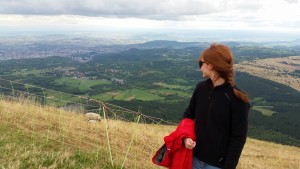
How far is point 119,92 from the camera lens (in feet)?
318

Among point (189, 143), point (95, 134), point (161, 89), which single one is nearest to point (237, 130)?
point (189, 143)

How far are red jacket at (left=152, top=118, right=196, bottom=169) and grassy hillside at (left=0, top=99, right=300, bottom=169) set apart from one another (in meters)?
1.66

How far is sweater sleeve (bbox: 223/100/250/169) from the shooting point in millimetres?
3262

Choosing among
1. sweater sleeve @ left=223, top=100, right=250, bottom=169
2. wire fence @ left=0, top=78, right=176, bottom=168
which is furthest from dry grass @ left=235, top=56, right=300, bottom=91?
sweater sleeve @ left=223, top=100, right=250, bottom=169

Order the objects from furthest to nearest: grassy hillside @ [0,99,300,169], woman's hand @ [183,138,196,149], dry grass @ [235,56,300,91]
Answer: dry grass @ [235,56,300,91]
grassy hillside @ [0,99,300,169]
woman's hand @ [183,138,196,149]

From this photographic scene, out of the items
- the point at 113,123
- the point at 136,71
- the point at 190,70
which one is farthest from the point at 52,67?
the point at 113,123

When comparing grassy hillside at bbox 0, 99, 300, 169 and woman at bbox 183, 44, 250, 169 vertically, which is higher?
woman at bbox 183, 44, 250, 169

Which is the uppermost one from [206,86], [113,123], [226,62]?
[226,62]

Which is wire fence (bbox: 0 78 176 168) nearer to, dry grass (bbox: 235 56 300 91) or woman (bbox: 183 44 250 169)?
woman (bbox: 183 44 250 169)

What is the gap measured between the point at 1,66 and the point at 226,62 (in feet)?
486

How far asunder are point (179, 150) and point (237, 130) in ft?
2.72

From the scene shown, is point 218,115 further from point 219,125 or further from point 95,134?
point 95,134

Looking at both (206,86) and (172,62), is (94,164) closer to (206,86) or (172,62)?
(206,86)

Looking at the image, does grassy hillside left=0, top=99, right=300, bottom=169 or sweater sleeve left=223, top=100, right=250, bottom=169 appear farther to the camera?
grassy hillside left=0, top=99, right=300, bottom=169
